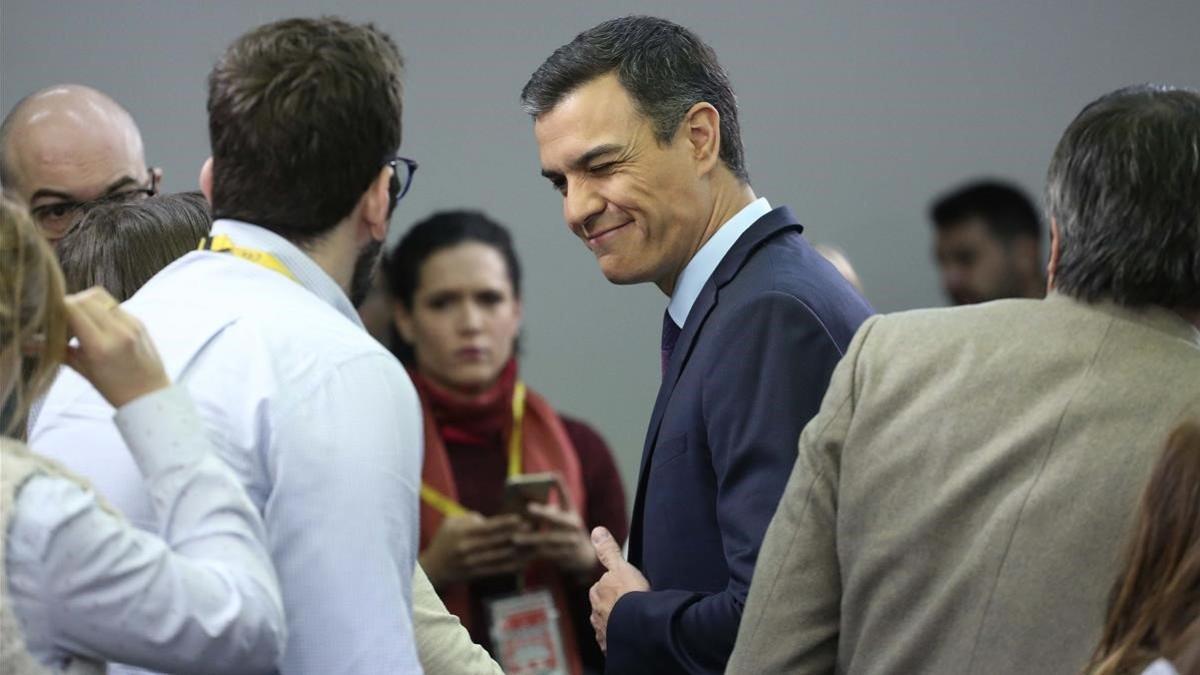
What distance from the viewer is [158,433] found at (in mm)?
1535

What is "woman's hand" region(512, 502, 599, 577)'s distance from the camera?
12.8 feet

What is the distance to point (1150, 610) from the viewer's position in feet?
5.29

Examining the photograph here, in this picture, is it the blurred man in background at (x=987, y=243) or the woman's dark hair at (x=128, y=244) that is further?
the blurred man in background at (x=987, y=243)

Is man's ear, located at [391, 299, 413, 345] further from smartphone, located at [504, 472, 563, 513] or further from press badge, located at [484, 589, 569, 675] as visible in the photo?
press badge, located at [484, 589, 569, 675]

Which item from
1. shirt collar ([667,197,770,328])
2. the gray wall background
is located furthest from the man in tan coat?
the gray wall background

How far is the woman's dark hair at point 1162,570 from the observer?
63.1 inches

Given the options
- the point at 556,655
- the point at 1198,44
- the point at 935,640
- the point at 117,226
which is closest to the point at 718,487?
the point at 935,640

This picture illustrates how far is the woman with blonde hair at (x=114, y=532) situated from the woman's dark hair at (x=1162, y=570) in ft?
2.37

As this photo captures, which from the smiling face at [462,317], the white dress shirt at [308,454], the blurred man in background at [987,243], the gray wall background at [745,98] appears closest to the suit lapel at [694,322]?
the white dress shirt at [308,454]

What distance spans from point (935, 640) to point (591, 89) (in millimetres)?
894

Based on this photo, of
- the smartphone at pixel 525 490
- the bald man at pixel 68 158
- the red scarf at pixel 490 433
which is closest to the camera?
the bald man at pixel 68 158

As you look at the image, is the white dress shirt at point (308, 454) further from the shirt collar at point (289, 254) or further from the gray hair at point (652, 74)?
the gray hair at point (652, 74)

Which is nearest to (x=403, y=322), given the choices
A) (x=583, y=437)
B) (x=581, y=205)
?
(x=583, y=437)

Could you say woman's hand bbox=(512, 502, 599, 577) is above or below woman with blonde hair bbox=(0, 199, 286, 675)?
below
